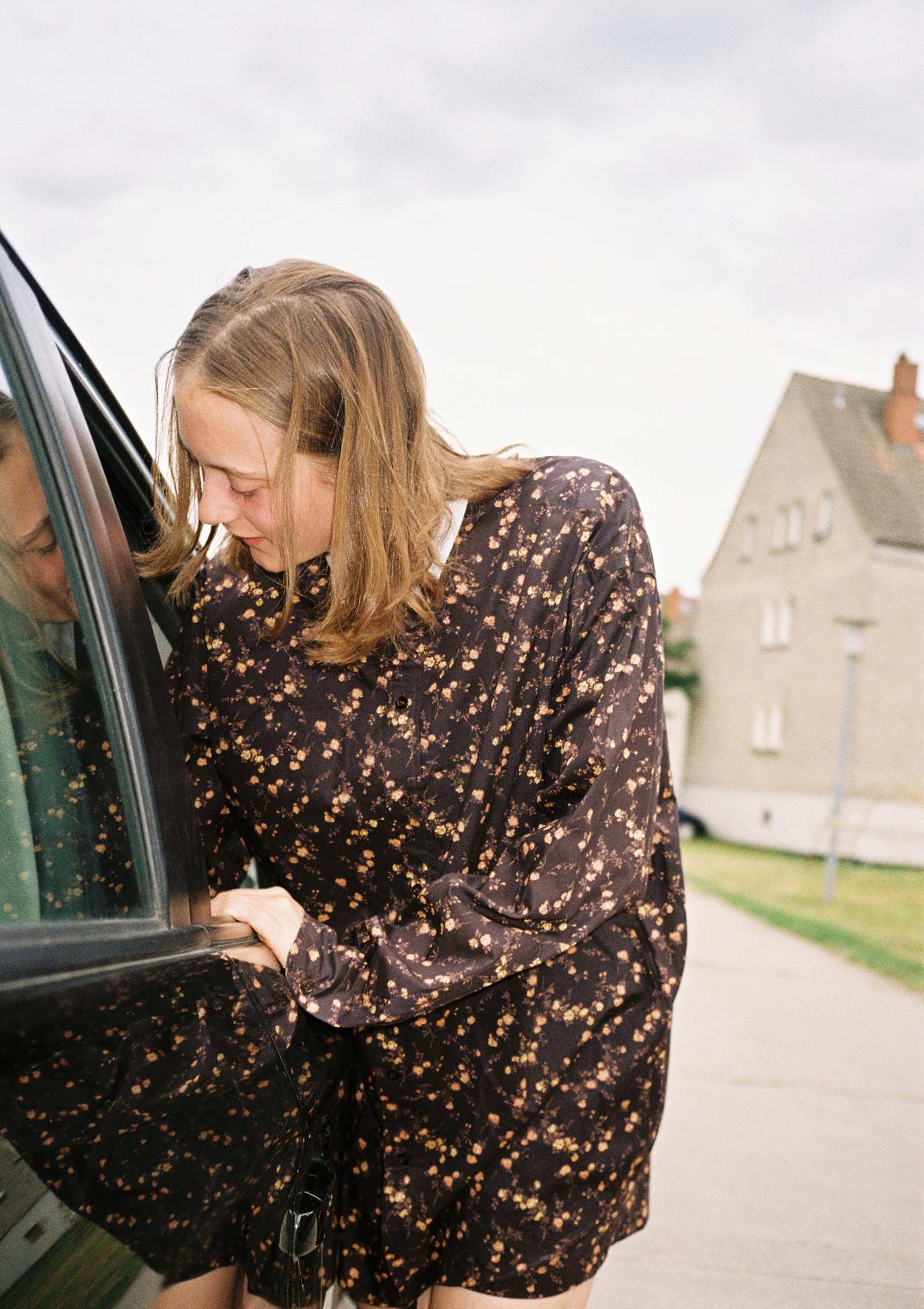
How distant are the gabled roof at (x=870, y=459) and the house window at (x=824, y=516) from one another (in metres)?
0.75

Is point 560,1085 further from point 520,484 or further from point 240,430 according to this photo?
point 240,430

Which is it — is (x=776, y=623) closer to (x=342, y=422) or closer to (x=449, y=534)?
(x=449, y=534)

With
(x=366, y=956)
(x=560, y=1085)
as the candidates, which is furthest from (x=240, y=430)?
(x=560, y=1085)

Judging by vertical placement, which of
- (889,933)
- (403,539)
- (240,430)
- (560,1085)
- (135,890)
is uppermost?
(240,430)

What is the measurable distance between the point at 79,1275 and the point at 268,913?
0.58m

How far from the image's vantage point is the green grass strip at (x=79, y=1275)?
835 millimetres

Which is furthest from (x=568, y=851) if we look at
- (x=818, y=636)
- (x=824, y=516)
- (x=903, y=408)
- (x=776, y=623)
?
(x=903, y=408)

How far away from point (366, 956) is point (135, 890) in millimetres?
330

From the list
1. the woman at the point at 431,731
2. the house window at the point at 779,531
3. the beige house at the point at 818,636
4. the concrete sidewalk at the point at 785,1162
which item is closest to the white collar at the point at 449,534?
the woman at the point at 431,731

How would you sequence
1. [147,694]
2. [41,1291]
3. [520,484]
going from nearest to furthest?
[41,1291] → [147,694] → [520,484]

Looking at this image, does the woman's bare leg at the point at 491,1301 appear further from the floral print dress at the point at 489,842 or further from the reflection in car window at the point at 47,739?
the reflection in car window at the point at 47,739

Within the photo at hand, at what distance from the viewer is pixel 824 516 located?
1176 inches

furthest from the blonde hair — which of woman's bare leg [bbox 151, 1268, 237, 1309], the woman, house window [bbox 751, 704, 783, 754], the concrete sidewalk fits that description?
house window [bbox 751, 704, 783, 754]

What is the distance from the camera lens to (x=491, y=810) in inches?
67.2
